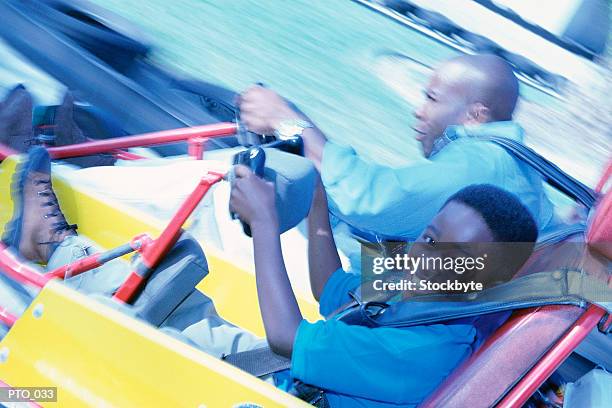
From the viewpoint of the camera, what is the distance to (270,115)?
1367mm

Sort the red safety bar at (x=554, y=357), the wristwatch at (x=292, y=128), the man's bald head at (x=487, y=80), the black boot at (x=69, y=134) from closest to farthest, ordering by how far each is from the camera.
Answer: the red safety bar at (x=554, y=357), the man's bald head at (x=487, y=80), the wristwatch at (x=292, y=128), the black boot at (x=69, y=134)

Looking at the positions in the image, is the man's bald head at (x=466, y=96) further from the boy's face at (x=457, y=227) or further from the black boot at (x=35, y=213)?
the black boot at (x=35, y=213)

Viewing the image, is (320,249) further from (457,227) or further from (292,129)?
(457,227)

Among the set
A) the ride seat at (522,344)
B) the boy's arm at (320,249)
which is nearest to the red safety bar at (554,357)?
the ride seat at (522,344)

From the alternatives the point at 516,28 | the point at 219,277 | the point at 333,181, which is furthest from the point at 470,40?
the point at 219,277

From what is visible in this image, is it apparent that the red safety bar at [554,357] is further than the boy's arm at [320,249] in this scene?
No

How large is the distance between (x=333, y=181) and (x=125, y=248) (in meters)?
0.52

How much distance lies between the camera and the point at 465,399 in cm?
115

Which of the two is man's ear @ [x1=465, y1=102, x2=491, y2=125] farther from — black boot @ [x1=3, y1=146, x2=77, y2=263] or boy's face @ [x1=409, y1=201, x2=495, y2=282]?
black boot @ [x1=3, y1=146, x2=77, y2=263]

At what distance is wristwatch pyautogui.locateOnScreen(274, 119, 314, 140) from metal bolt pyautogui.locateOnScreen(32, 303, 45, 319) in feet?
1.64

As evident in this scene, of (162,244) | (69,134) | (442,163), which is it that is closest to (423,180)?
(442,163)

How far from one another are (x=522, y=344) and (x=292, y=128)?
0.49 metres

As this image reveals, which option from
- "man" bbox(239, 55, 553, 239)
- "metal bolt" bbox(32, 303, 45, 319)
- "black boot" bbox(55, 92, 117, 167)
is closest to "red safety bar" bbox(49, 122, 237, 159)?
"black boot" bbox(55, 92, 117, 167)

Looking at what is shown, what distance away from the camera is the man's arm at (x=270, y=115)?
4.35 feet
